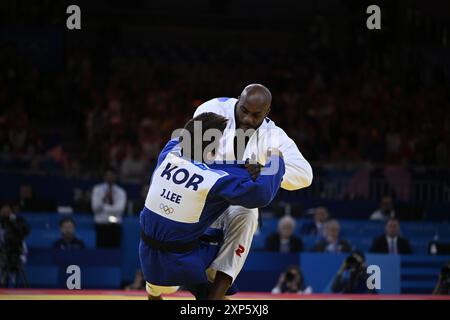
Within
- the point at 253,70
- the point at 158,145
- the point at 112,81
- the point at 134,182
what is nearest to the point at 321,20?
the point at 253,70

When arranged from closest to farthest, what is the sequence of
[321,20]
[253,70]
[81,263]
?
[81,263], [253,70], [321,20]

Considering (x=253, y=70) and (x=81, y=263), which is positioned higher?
(x=253, y=70)

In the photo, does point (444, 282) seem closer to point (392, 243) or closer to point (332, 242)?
point (392, 243)

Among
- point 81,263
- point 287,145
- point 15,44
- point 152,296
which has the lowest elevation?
point 81,263

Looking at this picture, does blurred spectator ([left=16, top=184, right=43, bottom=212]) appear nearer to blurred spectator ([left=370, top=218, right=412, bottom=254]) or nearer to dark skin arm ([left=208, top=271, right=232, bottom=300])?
blurred spectator ([left=370, top=218, right=412, bottom=254])

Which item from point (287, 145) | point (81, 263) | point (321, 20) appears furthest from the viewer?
point (321, 20)

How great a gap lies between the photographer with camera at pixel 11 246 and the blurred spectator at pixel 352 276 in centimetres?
313

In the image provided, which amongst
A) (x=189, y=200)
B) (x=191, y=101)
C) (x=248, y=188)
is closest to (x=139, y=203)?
(x=191, y=101)

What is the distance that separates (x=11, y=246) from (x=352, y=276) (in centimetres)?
345

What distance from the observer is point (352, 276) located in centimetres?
838

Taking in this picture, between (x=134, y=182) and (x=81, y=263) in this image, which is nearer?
(x=81, y=263)

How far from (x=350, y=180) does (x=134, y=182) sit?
297 cm

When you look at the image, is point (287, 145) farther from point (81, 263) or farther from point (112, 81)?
point (112, 81)

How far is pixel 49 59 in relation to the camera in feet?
46.7
